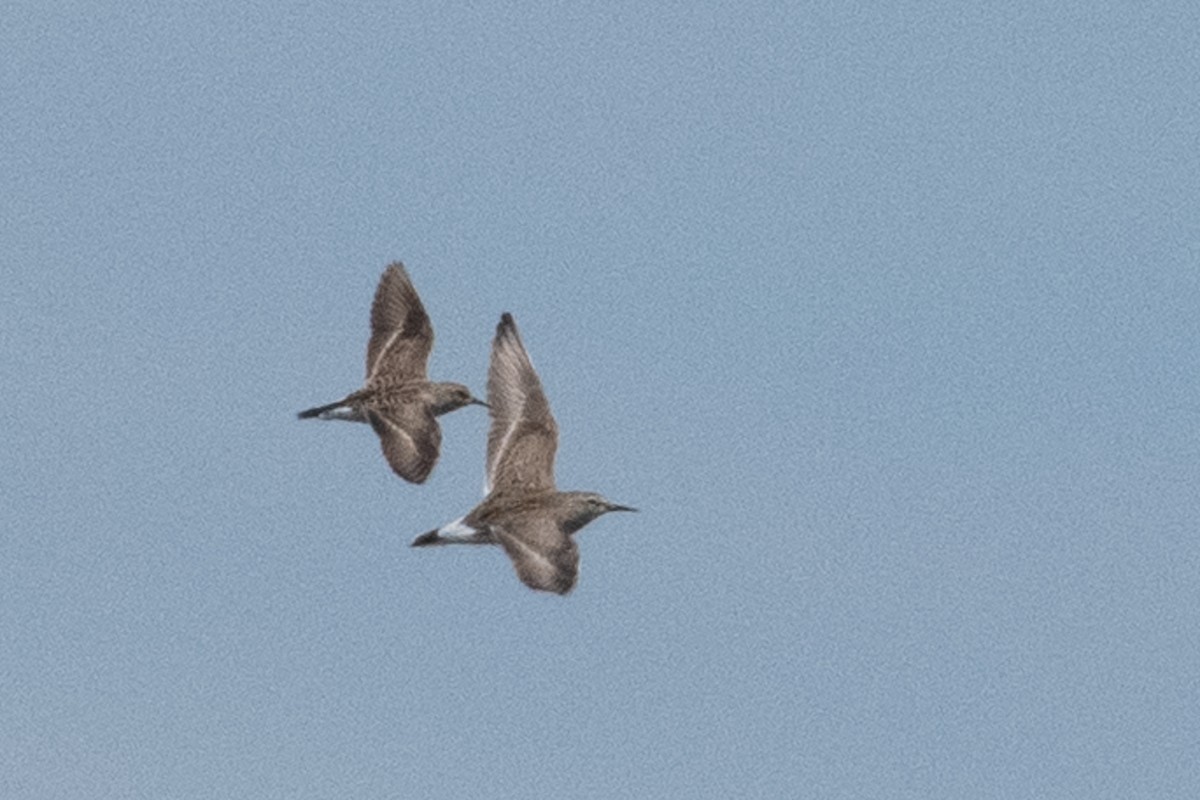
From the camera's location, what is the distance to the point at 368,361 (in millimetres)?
66062

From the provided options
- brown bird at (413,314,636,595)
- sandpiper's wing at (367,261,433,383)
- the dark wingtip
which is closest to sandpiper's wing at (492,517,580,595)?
brown bird at (413,314,636,595)

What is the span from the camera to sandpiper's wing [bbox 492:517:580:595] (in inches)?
2068

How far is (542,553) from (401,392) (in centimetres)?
1131

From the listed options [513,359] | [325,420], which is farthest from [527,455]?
[325,420]

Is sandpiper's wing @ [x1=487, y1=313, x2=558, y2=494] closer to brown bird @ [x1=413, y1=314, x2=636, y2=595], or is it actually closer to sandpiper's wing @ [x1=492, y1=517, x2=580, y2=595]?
brown bird @ [x1=413, y1=314, x2=636, y2=595]

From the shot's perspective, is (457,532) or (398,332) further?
(398,332)

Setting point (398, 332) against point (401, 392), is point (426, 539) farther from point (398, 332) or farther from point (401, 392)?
point (398, 332)

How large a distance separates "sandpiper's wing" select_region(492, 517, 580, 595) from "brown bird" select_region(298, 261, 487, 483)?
5903mm

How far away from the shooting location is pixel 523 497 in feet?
190

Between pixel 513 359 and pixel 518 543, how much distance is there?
7068 mm

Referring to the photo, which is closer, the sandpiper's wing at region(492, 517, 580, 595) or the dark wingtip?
the sandpiper's wing at region(492, 517, 580, 595)

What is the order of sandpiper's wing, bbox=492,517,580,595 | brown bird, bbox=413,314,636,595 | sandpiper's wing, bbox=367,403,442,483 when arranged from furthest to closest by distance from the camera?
sandpiper's wing, bbox=367,403,442,483, brown bird, bbox=413,314,636,595, sandpiper's wing, bbox=492,517,580,595

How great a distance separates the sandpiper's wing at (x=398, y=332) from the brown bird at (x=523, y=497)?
199 inches

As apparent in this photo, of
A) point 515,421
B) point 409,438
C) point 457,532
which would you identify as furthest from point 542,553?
point 409,438
